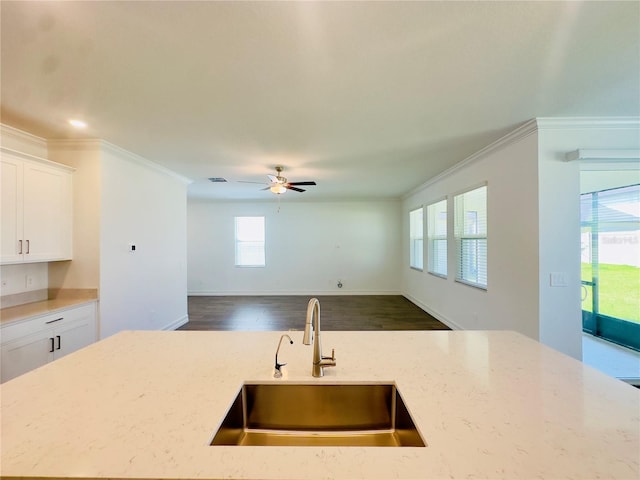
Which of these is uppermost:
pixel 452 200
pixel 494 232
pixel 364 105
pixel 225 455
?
pixel 364 105

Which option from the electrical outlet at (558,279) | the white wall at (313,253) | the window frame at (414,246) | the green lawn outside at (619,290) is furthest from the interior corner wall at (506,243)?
the white wall at (313,253)

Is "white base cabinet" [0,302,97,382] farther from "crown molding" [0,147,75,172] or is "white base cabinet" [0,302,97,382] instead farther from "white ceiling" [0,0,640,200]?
"white ceiling" [0,0,640,200]

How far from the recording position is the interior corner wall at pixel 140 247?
10.3 ft

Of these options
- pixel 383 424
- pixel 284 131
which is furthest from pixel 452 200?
pixel 383 424

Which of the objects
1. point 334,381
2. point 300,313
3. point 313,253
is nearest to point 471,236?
point 300,313

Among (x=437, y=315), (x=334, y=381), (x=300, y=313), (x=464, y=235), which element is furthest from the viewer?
(x=300, y=313)

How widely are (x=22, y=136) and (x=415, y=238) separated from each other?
6518 millimetres

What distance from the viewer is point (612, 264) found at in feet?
12.7

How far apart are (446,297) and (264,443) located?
4.24 m

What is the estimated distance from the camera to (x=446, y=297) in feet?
14.8

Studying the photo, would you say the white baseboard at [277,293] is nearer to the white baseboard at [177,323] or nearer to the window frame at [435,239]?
the window frame at [435,239]

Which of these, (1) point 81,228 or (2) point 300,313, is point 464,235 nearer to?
(2) point 300,313

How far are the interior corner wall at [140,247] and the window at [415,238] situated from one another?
4.84 m

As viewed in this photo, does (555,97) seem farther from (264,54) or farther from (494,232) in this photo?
(264,54)
